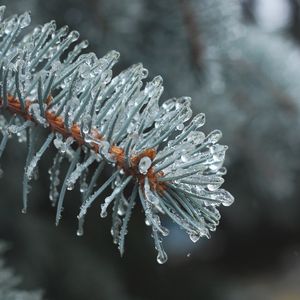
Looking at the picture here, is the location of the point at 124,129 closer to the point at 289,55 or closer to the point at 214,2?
the point at 214,2

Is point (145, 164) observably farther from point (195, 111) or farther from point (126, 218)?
point (195, 111)

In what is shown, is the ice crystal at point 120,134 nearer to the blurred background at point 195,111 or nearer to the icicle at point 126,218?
the icicle at point 126,218

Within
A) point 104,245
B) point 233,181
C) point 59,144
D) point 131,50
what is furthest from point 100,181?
point 59,144

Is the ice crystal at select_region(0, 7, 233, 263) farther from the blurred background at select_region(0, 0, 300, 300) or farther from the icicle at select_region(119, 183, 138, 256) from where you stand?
the blurred background at select_region(0, 0, 300, 300)

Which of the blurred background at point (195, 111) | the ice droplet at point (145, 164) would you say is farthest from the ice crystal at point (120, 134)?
the blurred background at point (195, 111)

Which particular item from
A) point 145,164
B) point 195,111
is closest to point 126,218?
point 145,164

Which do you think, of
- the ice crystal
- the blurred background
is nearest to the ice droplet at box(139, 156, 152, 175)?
the ice crystal
